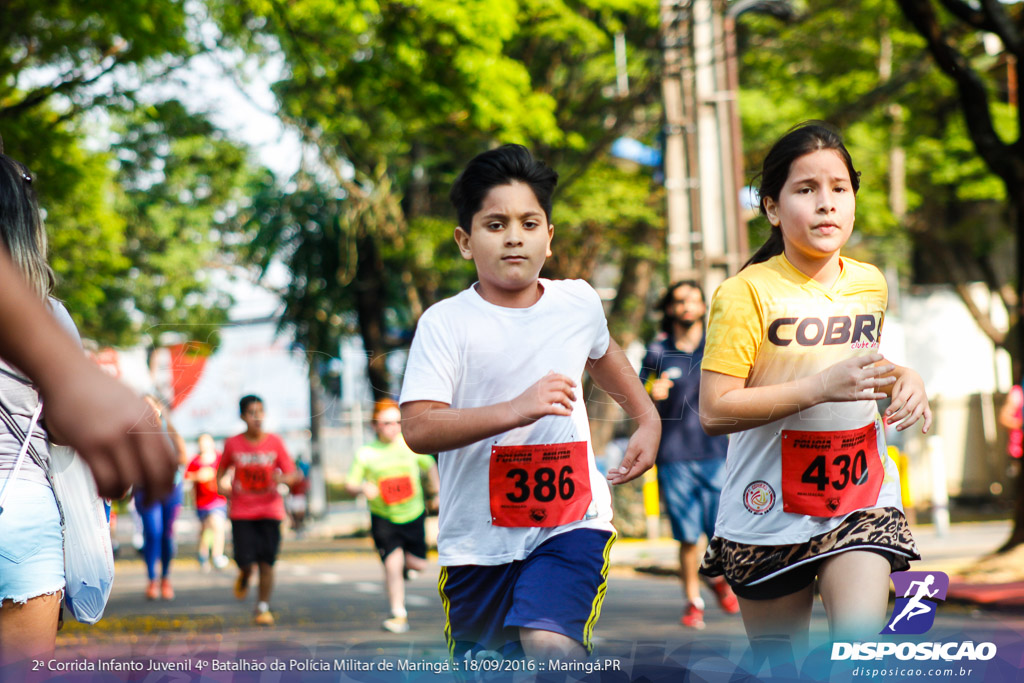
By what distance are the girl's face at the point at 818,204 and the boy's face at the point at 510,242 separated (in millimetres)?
680

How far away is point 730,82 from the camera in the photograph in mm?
11031

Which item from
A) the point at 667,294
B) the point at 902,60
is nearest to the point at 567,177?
the point at 902,60

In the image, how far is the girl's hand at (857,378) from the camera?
2852 millimetres

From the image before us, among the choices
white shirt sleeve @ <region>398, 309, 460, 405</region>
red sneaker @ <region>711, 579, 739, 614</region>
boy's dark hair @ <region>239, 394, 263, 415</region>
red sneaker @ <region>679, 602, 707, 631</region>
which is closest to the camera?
white shirt sleeve @ <region>398, 309, 460, 405</region>

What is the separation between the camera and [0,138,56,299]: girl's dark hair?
286 cm

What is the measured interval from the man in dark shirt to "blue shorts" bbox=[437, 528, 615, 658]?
394 cm

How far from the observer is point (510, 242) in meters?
3.21

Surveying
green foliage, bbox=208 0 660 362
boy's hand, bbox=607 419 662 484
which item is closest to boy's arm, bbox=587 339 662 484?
boy's hand, bbox=607 419 662 484

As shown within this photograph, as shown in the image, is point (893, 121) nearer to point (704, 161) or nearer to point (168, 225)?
point (704, 161)

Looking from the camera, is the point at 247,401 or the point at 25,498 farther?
the point at 247,401

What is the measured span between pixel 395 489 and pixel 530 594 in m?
5.77

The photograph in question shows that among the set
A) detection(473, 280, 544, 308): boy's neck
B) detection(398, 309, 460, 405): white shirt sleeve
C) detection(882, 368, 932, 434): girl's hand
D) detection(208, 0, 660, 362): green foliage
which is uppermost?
detection(208, 0, 660, 362): green foliage

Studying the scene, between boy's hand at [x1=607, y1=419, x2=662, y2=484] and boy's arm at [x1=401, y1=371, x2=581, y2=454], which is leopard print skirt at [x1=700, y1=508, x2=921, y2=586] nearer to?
boy's hand at [x1=607, y1=419, x2=662, y2=484]

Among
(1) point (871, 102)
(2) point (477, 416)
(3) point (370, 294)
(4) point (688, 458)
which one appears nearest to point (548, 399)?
(2) point (477, 416)
